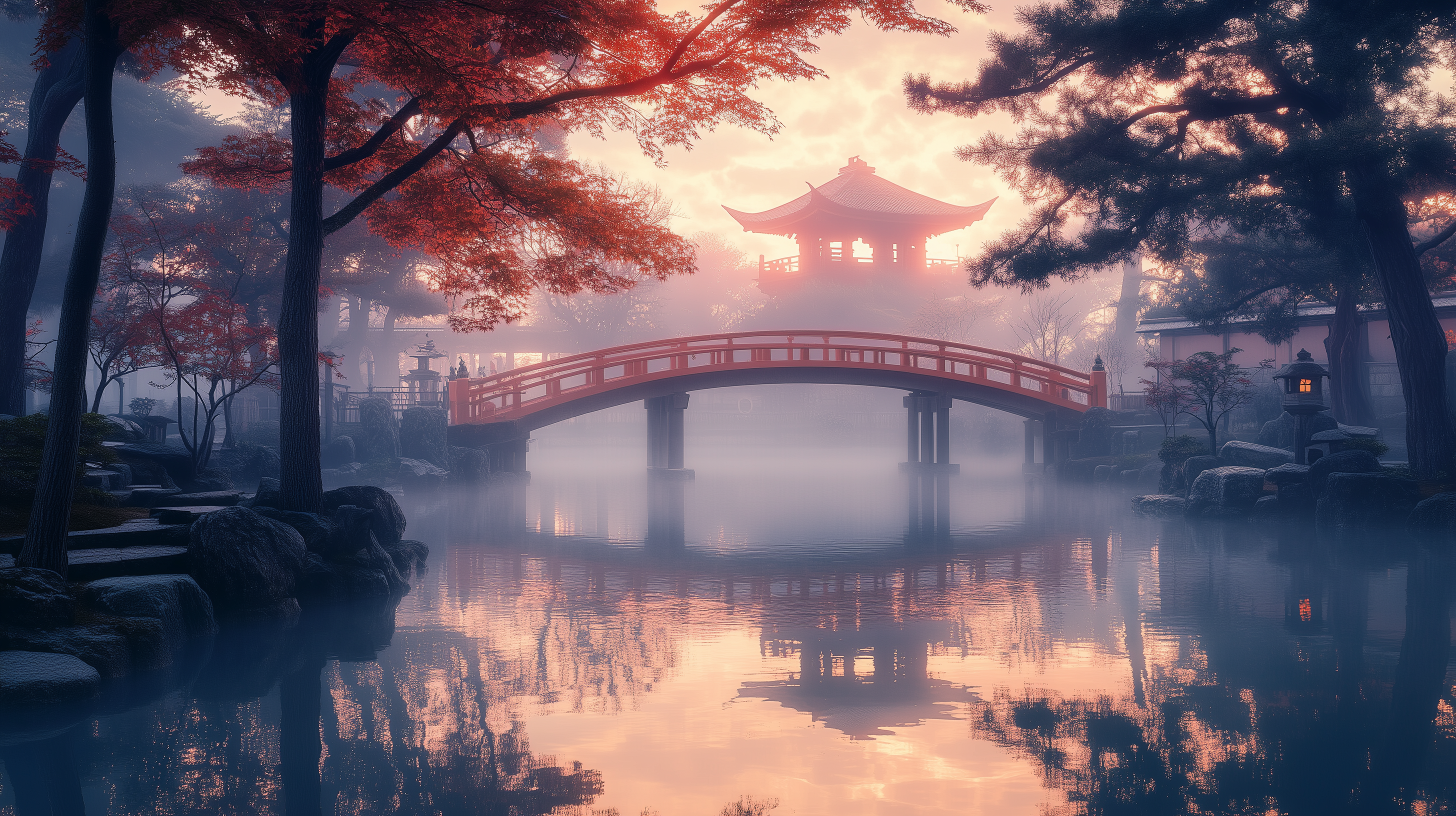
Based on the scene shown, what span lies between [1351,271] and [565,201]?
12317mm

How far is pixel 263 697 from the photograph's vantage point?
542 cm

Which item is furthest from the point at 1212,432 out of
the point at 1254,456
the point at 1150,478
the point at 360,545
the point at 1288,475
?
the point at 360,545

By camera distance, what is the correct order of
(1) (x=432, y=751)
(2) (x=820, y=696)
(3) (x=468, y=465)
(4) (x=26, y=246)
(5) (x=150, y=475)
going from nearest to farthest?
(1) (x=432, y=751) → (2) (x=820, y=696) → (5) (x=150, y=475) → (4) (x=26, y=246) → (3) (x=468, y=465)

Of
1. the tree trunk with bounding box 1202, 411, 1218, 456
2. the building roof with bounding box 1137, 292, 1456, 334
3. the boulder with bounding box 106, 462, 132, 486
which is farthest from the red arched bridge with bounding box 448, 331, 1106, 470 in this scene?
the boulder with bounding box 106, 462, 132, 486

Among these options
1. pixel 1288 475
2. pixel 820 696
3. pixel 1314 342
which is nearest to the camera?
pixel 820 696

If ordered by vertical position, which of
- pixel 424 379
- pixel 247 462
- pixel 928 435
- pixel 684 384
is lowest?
pixel 247 462

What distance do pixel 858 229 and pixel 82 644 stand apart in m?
32.7

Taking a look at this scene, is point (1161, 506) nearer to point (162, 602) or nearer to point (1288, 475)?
point (1288, 475)

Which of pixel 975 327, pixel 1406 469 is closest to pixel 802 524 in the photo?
pixel 1406 469

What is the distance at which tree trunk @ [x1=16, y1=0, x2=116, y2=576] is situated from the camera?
590 cm

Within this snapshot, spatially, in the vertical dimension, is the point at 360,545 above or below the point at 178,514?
below

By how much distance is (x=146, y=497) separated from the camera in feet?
31.0

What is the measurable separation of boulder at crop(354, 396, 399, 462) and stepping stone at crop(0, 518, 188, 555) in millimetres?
13384

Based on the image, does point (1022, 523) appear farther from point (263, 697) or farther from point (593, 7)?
point (263, 697)
